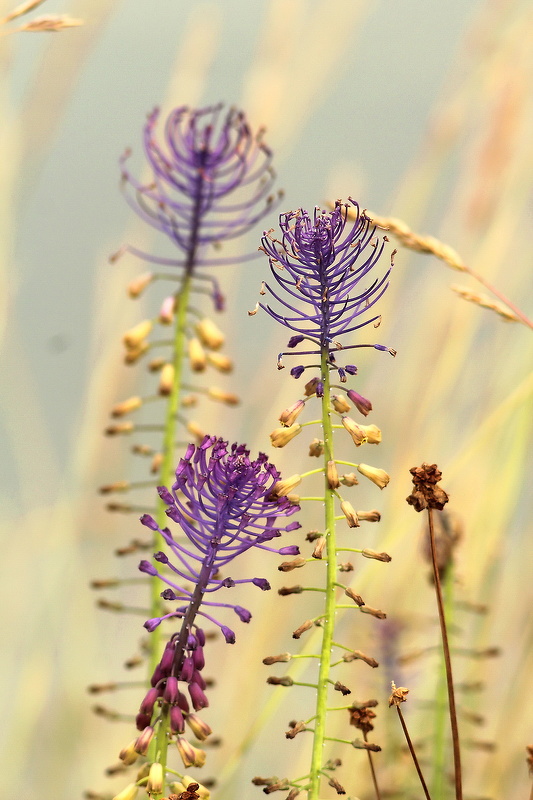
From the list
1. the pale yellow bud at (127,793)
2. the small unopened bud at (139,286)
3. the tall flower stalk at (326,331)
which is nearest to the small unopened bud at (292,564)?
the tall flower stalk at (326,331)

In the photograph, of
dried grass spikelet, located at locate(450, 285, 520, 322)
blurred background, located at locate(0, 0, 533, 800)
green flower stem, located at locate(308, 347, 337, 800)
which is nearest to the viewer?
green flower stem, located at locate(308, 347, 337, 800)

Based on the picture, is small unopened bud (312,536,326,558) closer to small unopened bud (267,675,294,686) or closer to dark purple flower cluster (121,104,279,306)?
small unopened bud (267,675,294,686)

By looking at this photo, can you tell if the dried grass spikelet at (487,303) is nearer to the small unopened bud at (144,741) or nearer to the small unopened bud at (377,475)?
the small unopened bud at (377,475)

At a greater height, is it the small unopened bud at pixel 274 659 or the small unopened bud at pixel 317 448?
the small unopened bud at pixel 317 448

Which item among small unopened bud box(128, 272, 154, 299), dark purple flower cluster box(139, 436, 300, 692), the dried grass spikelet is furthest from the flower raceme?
small unopened bud box(128, 272, 154, 299)

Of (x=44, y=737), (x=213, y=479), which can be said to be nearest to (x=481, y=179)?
(x=213, y=479)

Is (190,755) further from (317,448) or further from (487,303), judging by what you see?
(487,303)
